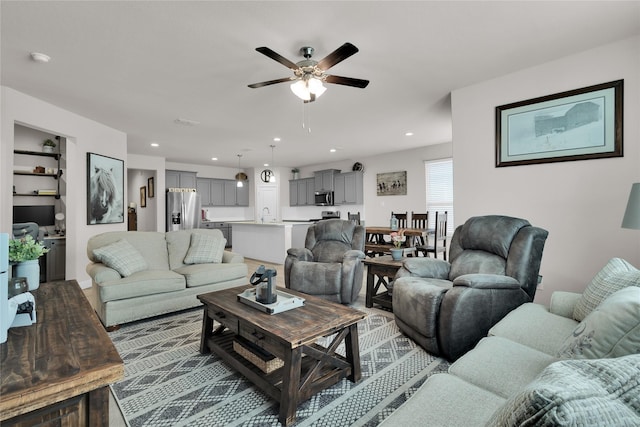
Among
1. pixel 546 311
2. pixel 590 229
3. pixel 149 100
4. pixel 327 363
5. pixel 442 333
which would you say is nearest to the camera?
pixel 327 363

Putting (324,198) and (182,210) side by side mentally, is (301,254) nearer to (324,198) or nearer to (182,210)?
(324,198)

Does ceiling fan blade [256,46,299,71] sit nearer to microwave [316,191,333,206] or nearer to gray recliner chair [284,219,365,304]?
gray recliner chair [284,219,365,304]

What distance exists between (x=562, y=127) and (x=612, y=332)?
8.60ft

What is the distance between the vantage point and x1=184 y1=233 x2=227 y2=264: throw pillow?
3.81 metres

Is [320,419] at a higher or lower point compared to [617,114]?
lower

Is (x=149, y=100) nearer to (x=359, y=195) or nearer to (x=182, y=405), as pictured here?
(x=182, y=405)

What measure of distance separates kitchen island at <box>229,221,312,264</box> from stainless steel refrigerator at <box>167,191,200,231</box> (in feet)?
4.75

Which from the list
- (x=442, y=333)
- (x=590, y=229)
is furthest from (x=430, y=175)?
(x=442, y=333)

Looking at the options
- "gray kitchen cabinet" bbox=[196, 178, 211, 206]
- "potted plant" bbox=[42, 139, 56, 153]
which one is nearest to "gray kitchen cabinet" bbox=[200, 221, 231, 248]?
"gray kitchen cabinet" bbox=[196, 178, 211, 206]

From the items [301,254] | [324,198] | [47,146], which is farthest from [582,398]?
[324,198]

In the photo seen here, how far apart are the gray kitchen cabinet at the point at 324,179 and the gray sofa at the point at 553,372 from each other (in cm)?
659

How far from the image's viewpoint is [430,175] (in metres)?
6.77

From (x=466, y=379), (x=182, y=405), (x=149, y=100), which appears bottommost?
(x=182, y=405)

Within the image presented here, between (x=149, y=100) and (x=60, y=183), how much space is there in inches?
106
